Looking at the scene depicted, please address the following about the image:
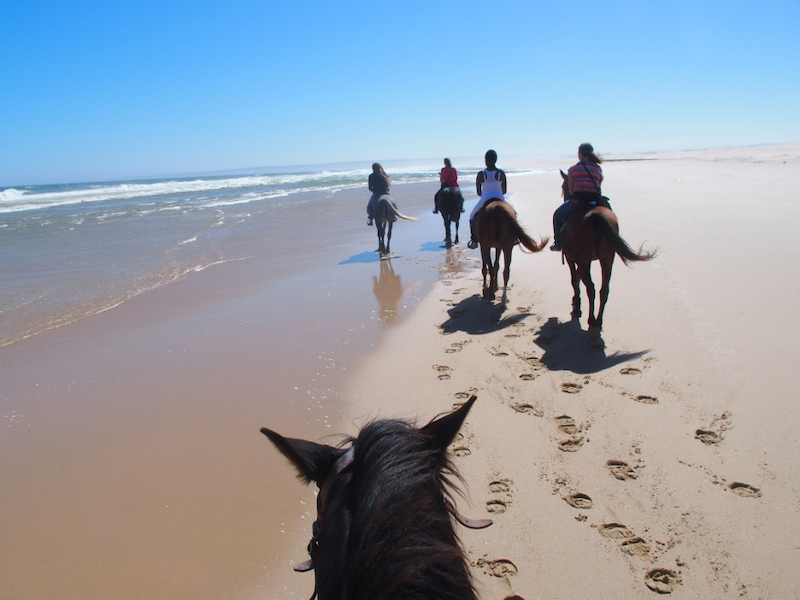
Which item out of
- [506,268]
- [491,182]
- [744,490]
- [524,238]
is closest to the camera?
[744,490]

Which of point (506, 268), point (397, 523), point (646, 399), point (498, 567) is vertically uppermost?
point (397, 523)

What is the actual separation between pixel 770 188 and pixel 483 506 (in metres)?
14.1

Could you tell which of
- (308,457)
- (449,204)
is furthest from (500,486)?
(449,204)

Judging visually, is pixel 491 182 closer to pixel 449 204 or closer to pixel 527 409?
pixel 527 409

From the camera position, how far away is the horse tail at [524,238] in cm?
627

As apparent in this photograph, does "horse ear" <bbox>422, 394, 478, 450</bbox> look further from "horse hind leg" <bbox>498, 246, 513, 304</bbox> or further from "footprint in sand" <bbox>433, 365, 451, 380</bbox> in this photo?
"horse hind leg" <bbox>498, 246, 513, 304</bbox>

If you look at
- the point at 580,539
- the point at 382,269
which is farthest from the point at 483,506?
the point at 382,269

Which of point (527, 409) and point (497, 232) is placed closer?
point (527, 409)

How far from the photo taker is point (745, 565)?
7.26 feet

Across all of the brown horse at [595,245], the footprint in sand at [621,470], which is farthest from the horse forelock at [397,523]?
the brown horse at [595,245]

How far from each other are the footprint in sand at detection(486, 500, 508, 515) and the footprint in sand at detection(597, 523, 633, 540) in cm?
49

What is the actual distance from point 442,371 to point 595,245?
207 centimetres

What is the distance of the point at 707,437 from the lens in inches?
123

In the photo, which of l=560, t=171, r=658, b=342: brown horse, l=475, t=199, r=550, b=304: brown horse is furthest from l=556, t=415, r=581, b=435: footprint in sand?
l=475, t=199, r=550, b=304: brown horse
